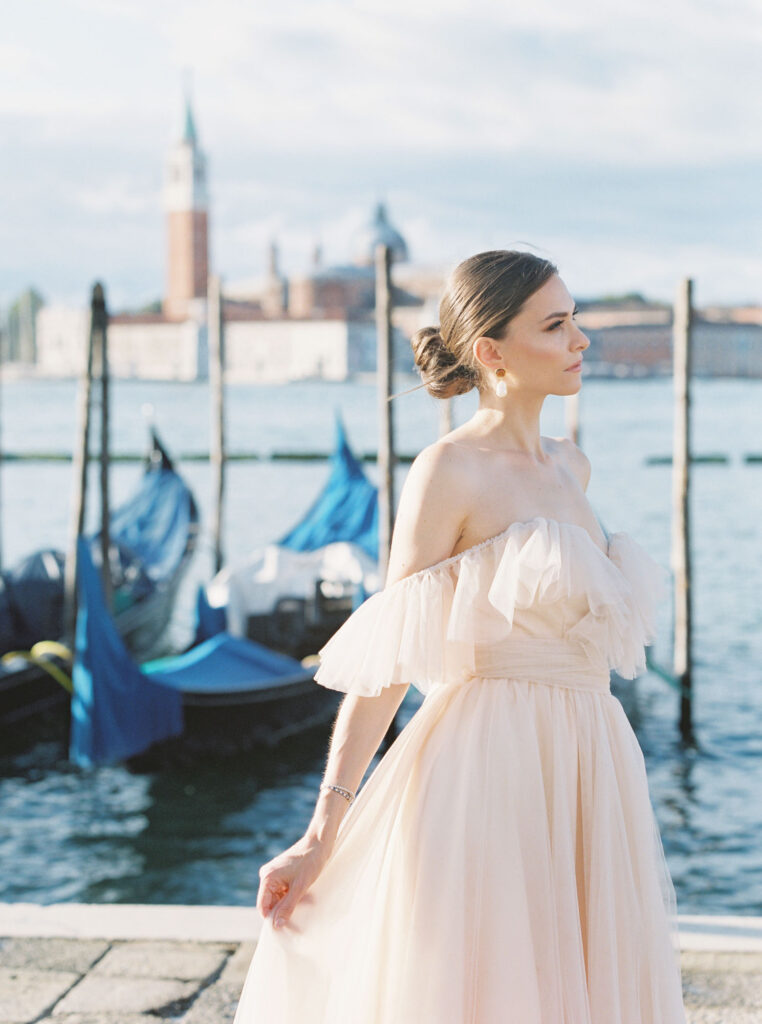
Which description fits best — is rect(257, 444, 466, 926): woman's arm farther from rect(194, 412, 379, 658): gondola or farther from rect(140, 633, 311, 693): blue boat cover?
rect(194, 412, 379, 658): gondola

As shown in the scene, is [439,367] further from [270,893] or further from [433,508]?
[270,893]

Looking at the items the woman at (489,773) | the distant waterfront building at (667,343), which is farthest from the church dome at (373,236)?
the woman at (489,773)

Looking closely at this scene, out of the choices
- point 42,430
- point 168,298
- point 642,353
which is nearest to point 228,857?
point 42,430

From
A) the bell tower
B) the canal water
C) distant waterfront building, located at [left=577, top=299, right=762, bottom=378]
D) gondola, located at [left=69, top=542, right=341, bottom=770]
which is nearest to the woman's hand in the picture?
the canal water

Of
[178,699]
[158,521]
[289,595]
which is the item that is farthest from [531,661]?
[158,521]

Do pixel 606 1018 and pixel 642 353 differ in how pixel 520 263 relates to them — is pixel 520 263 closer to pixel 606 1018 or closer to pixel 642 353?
pixel 606 1018

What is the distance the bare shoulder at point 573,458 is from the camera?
43.9 inches

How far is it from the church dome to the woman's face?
59.1 m

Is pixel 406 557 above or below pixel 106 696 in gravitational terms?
above

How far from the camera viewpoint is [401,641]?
1003mm

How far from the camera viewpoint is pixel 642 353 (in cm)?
5009

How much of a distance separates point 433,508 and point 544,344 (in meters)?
0.16

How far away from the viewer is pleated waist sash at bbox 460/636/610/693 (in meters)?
1.01

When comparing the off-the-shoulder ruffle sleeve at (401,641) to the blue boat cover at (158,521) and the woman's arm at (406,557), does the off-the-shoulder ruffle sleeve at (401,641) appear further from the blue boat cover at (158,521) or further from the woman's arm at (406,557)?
the blue boat cover at (158,521)
